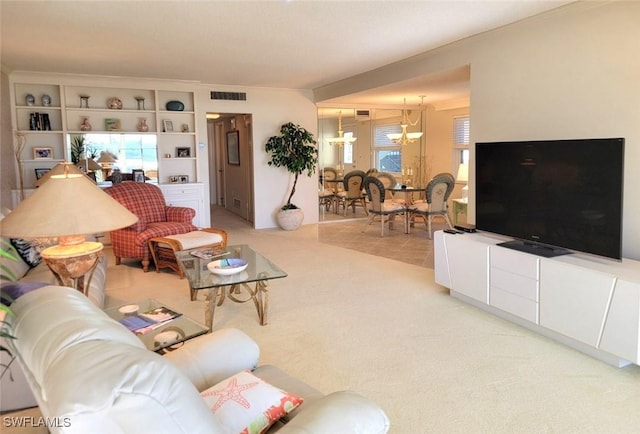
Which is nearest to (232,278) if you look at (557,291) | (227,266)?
(227,266)

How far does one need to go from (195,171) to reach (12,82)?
2923 millimetres

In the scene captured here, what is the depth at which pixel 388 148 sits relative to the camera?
9422mm

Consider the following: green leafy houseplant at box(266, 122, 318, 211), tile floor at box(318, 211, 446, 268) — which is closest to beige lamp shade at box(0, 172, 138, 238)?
tile floor at box(318, 211, 446, 268)

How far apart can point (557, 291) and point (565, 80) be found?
183cm

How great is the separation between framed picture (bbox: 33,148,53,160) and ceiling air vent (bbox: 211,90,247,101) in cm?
271

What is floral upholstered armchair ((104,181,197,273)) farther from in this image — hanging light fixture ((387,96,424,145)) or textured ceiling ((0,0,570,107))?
hanging light fixture ((387,96,424,145))

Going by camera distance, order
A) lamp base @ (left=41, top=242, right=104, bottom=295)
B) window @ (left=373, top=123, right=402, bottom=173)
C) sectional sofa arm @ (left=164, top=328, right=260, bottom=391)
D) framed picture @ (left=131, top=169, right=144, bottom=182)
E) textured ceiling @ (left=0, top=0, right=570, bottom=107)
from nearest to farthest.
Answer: sectional sofa arm @ (left=164, top=328, right=260, bottom=391), lamp base @ (left=41, top=242, right=104, bottom=295), textured ceiling @ (left=0, top=0, right=570, bottom=107), framed picture @ (left=131, top=169, right=144, bottom=182), window @ (left=373, top=123, right=402, bottom=173)

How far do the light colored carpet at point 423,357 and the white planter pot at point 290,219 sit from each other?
125 inches

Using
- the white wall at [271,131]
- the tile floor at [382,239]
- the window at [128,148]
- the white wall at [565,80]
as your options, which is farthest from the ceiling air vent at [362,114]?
the white wall at [565,80]

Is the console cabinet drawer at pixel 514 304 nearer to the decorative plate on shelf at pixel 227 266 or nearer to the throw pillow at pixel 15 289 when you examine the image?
the decorative plate on shelf at pixel 227 266

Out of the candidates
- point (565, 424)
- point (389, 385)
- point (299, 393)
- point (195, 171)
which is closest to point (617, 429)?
point (565, 424)

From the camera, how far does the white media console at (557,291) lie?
2.73 metres

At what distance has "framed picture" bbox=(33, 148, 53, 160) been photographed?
6.67 metres

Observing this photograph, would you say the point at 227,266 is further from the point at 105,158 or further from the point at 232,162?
the point at 232,162
